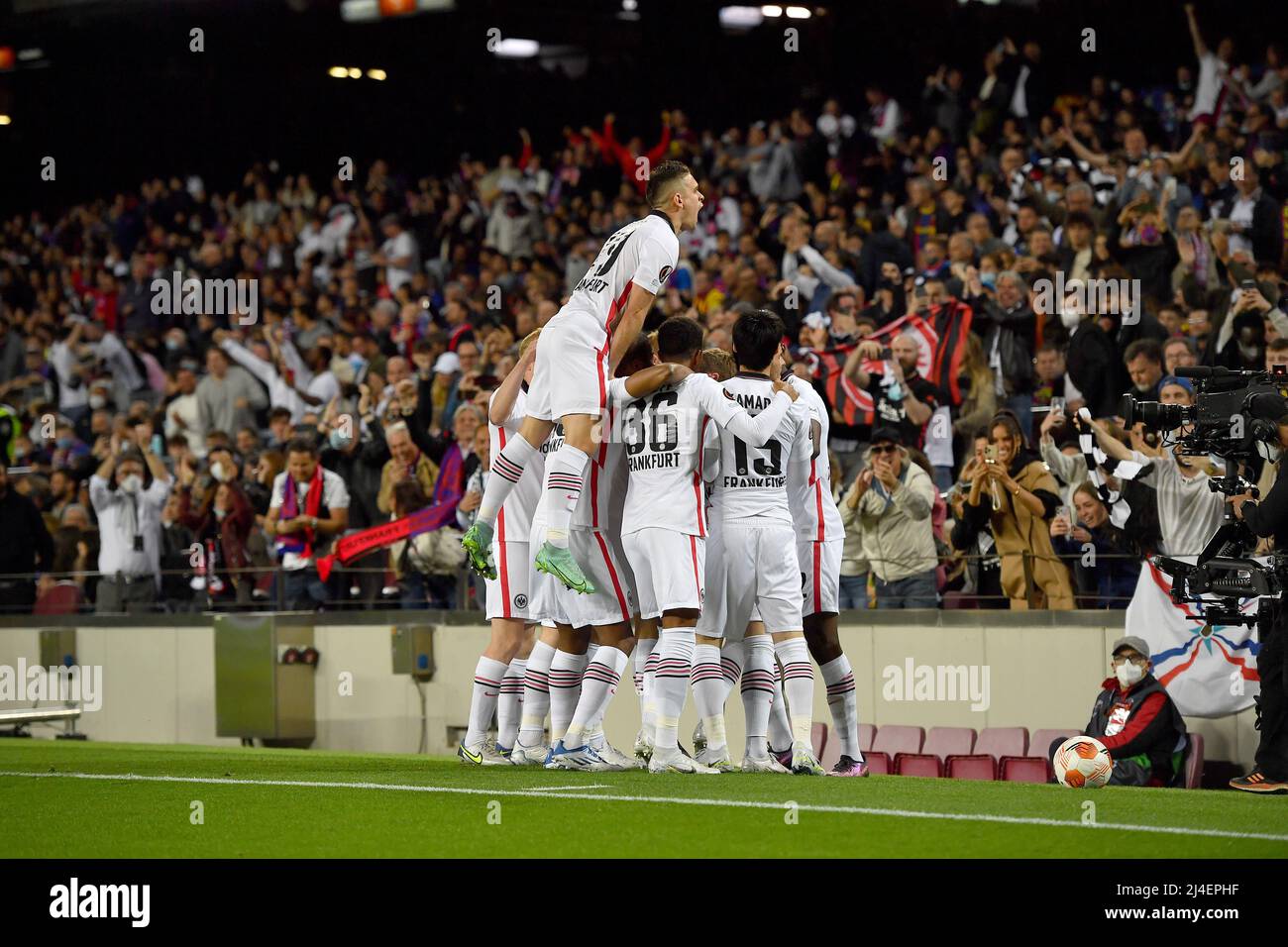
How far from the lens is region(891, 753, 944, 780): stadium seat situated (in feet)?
37.8

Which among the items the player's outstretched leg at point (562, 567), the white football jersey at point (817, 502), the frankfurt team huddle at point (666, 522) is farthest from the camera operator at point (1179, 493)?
the player's outstretched leg at point (562, 567)

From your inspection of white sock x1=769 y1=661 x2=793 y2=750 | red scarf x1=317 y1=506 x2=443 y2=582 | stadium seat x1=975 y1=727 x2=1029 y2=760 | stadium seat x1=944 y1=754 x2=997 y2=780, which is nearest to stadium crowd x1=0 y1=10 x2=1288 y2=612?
red scarf x1=317 y1=506 x2=443 y2=582

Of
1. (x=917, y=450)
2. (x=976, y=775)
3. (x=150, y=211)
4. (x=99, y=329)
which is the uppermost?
(x=150, y=211)

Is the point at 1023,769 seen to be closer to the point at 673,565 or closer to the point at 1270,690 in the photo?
the point at 1270,690

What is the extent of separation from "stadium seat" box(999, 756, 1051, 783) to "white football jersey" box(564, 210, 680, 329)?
4.43 metres

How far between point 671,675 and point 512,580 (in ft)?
4.73

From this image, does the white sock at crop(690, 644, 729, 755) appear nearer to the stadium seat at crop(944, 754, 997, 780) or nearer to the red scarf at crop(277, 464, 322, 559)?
the stadium seat at crop(944, 754, 997, 780)

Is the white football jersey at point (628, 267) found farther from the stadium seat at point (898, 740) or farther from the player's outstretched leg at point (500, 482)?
the stadium seat at point (898, 740)

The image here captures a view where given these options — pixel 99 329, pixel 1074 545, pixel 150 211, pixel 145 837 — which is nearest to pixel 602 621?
pixel 145 837

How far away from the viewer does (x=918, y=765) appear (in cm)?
1158
